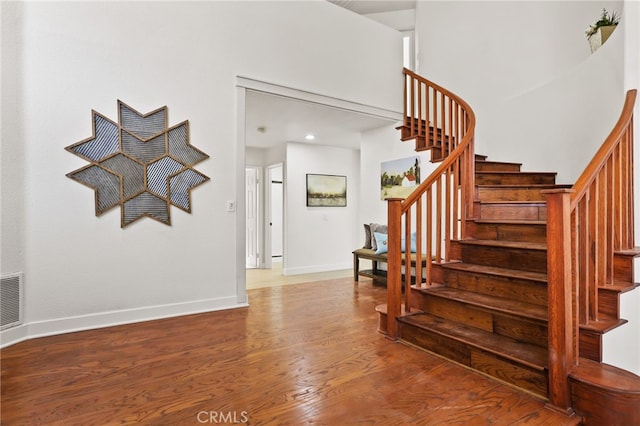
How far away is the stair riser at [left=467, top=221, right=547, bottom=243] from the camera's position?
8.70ft

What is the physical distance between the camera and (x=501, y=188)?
10.9ft

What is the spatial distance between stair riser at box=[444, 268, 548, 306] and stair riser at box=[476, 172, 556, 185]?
1.39 m

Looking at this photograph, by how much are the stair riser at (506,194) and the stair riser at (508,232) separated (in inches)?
16.9

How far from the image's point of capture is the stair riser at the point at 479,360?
1784 mm

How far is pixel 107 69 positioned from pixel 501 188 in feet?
12.9

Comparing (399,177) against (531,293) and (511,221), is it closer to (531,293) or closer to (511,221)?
(511,221)

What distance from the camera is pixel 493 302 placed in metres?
2.31

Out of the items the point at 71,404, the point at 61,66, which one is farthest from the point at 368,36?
the point at 71,404

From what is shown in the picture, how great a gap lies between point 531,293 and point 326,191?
170 inches

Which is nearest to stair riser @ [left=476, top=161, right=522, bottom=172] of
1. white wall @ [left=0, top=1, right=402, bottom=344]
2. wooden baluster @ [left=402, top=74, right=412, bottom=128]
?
wooden baluster @ [left=402, top=74, right=412, bottom=128]

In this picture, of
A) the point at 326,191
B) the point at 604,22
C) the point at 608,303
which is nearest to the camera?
the point at 608,303

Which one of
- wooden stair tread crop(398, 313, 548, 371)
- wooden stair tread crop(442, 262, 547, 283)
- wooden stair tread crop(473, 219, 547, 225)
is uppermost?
wooden stair tread crop(473, 219, 547, 225)

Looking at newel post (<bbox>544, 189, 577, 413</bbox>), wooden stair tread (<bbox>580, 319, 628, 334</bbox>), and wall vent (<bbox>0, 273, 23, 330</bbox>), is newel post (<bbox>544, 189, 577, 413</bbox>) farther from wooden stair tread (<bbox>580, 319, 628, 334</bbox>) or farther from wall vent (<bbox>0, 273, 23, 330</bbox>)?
wall vent (<bbox>0, 273, 23, 330</bbox>)

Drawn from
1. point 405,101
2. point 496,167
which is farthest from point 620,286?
point 405,101
